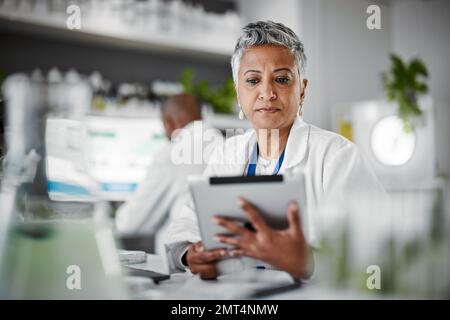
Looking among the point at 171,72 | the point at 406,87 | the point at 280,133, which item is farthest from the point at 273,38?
the point at 171,72

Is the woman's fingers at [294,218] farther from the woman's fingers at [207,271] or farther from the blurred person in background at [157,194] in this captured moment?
the blurred person in background at [157,194]

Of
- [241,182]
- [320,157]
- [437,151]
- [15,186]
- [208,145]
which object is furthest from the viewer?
[437,151]

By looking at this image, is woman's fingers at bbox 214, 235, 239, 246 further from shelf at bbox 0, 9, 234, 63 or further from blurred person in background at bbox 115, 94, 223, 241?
shelf at bbox 0, 9, 234, 63

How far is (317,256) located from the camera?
87cm

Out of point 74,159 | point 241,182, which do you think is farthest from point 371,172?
point 74,159

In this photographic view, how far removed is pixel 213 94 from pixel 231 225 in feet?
8.23

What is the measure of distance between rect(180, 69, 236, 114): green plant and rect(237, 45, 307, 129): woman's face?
7.10 ft

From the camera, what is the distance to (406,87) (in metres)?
3.22

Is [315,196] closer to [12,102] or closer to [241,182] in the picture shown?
[241,182]

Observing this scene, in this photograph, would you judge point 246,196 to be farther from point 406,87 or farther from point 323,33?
point 406,87

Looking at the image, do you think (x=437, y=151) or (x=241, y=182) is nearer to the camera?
(x=241, y=182)

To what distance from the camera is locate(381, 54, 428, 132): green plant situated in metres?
3.09

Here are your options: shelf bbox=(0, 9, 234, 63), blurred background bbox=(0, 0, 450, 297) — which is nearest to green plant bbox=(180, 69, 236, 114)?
blurred background bbox=(0, 0, 450, 297)

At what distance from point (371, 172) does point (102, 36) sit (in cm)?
226
